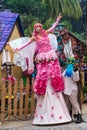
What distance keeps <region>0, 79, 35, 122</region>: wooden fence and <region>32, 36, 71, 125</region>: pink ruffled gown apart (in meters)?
0.47

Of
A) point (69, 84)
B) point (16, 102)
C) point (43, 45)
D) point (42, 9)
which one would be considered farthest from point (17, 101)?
point (42, 9)

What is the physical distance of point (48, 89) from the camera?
6316 millimetres

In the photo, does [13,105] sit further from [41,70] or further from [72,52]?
[72,52]

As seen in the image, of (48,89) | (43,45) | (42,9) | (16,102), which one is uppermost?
(42,9)

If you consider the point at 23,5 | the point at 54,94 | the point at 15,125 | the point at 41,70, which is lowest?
the point at 15,125

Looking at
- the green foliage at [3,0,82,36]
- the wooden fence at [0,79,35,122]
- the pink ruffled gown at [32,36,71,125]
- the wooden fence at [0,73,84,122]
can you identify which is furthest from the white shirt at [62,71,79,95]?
the green foliage at [3,0,82,36]

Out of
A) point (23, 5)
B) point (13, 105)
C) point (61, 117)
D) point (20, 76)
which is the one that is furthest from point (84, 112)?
point (23, 5)

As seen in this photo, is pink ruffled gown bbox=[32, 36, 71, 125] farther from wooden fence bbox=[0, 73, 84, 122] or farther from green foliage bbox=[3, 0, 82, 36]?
green foliage bbox=[3, 0, 82, 36]

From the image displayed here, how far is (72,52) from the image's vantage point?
6.87 m

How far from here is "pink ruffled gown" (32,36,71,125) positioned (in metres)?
6.25

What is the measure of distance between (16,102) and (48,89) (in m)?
0.85

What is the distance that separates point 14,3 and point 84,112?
25591 mm

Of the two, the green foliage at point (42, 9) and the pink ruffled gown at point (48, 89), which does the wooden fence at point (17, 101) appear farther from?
the green foliage at point (42, 9)

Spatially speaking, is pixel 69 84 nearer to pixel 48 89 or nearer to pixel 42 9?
pixel 48 89
